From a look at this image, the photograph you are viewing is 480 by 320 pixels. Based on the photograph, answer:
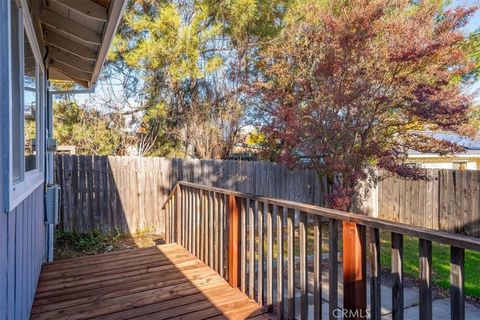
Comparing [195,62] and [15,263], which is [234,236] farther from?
[195,62]

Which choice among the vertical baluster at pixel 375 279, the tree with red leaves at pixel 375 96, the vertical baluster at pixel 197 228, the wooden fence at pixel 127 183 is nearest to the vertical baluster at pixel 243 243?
the vertical baluster at pixel 197 228

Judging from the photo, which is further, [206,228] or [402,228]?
[206,228]

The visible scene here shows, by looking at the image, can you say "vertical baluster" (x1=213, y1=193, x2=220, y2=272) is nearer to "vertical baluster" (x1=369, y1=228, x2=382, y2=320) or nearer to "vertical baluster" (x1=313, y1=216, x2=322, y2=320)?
"vertical baluster" (x1=313, y1=216, x2=322, y2=320)

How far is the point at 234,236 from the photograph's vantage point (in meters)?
2.96

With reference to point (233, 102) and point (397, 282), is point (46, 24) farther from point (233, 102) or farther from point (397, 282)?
point (233, 102)

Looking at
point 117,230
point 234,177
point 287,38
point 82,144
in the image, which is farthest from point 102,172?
point 287,38

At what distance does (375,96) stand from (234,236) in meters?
3.75

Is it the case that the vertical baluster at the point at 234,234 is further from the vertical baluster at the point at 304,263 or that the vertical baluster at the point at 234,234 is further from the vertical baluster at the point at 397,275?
the vertical baluster at the point at 397,275

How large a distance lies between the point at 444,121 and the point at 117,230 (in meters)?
5.67

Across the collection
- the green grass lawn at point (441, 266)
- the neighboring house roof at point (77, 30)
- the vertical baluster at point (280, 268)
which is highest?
the neighboring house roof at point (77, 30)

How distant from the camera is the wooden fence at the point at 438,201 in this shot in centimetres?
645

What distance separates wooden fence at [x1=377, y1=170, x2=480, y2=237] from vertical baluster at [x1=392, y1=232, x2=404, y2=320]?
17.6ft

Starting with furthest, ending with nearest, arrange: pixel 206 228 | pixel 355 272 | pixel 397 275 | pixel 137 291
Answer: pixel 206 228 → pixel 137 291 → pixel 355 272 → pixel 397 275

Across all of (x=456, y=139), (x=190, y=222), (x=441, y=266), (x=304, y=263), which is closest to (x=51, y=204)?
(x=190, y=222)
